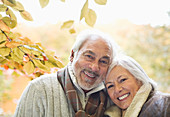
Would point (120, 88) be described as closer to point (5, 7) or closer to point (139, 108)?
point (139, 108)

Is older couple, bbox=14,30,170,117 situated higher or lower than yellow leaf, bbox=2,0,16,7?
lower

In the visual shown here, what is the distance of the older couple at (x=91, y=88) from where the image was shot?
1507 millimetres

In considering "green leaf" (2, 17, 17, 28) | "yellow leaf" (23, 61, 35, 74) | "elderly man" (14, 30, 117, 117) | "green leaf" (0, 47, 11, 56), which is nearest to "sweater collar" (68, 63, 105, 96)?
"elderly man" (14, 30, 117, 117)

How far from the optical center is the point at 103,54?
5.24 ft

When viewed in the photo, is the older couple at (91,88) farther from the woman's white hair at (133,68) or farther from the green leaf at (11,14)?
the green leaf at (11,14)

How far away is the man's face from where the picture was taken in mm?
1569

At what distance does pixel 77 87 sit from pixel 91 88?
117mm

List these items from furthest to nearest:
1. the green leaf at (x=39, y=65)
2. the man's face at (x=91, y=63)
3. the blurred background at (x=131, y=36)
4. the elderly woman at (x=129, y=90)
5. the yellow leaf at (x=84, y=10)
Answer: the blurred background at (x=131, y=36)
the man's face at (x=91, y=63)
the elderly woman at (x=129, y=90)
the green leaf at (x=39, y=65)
the yellow leaf at (x=84, y=10)

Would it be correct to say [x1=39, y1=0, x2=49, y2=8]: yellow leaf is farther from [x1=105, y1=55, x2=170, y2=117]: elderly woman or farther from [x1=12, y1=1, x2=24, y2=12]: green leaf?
[x1=105, y1=55, x2=170, y2=117]: elderly woman

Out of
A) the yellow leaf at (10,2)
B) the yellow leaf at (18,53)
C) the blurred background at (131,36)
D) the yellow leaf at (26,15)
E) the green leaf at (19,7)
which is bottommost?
the blurred background at (131,36)

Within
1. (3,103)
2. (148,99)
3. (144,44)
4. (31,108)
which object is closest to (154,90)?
(148,99)

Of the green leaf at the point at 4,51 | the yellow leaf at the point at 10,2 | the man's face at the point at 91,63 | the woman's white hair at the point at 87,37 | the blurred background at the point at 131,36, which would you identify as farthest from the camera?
the blurred background at the point at 131,36

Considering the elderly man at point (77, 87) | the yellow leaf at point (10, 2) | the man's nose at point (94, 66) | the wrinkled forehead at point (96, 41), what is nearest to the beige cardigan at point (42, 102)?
the elderly man at point (77, 87)

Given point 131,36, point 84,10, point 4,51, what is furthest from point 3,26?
point 131,36
